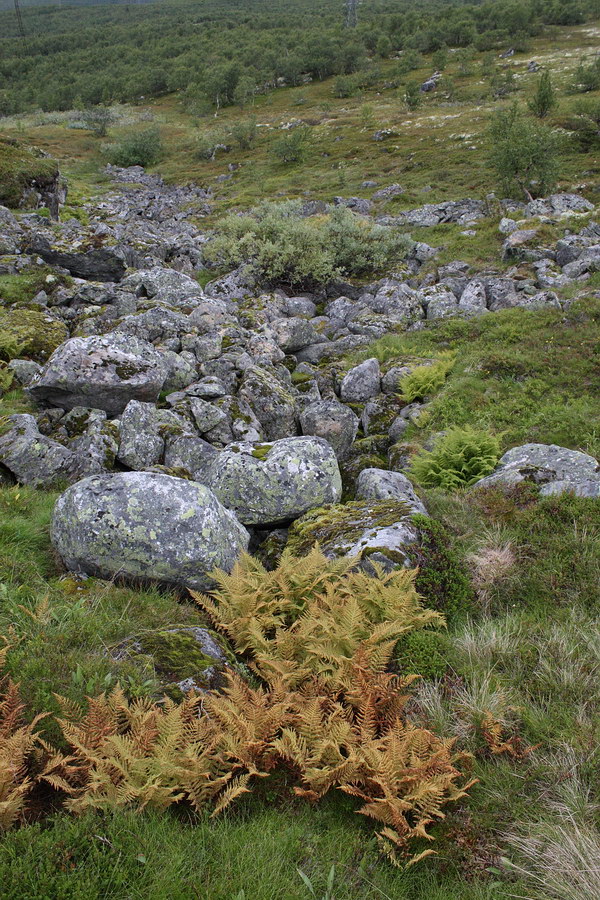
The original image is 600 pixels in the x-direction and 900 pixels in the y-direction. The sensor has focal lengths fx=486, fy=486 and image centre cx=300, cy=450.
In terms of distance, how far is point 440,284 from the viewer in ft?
73.1

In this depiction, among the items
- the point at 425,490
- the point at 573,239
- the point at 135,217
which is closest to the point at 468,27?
the point at 135,217

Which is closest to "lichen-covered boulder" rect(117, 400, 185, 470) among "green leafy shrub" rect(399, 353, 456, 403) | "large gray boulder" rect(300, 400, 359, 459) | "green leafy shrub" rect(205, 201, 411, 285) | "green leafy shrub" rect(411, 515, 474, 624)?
"large gray boulder" rect(300, 400, 359, 459)

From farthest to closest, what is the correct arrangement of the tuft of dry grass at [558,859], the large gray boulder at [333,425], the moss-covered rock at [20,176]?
the moss-covered rock at [20,176]
the large gray boulder at [333,425]
the tuft of dry grass at [558,859]

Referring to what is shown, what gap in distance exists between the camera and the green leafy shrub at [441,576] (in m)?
5.96

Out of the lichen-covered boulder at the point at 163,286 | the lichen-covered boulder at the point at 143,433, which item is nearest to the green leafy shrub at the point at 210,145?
the lichen-covered boulder at the point at 163,286

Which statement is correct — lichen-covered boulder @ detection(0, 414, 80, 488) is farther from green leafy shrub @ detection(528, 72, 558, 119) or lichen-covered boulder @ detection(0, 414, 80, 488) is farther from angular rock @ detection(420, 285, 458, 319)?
green leafy shrub @ detection(528, 72, 558, 119)

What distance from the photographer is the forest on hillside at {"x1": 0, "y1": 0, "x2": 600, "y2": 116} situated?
10675 cm

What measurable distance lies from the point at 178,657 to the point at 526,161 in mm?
42243

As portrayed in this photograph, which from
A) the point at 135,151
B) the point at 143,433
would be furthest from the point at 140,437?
the point at 135,151

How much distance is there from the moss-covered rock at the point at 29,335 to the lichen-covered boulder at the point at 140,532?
8.35m

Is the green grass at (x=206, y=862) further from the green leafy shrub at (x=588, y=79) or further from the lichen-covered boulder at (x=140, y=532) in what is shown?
the green leafy shrub at (x=588, y=79)

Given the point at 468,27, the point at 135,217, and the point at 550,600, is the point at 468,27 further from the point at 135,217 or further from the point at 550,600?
the point at 550,600

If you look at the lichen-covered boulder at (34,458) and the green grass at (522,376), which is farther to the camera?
the green grass at (522,376)

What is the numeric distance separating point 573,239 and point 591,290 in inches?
271
